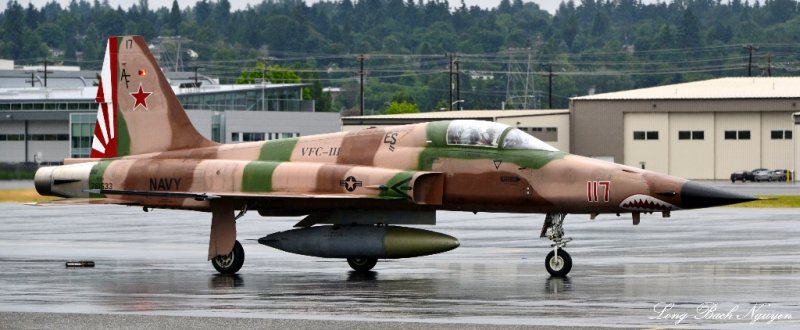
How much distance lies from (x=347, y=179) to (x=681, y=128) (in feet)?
199

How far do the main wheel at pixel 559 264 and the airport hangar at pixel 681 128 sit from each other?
58.4 m

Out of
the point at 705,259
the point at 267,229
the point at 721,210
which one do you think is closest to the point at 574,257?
the point at 705,259

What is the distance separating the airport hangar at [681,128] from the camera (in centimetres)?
7681

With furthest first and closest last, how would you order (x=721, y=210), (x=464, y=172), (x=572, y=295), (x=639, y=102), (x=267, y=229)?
(x=639, y=102)
(x=721, y=210)
(x=267, y=229)
(x=464, y=172)
(x=572, y=295)

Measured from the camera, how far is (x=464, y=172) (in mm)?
19359

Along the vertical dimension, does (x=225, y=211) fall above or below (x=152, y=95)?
below

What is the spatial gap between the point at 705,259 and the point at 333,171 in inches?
243

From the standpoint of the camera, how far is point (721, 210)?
40250mm

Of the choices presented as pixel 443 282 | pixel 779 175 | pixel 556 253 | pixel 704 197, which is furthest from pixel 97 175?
pixel 779 175

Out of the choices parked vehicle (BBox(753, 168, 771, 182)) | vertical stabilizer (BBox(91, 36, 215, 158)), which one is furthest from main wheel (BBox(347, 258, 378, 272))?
parked vehicle (BBox(753, 168, 771, 182))

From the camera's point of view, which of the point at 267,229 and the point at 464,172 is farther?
the point at 267,229

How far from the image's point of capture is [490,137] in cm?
1939

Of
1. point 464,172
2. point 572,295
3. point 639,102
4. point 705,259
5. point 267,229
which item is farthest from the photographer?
point 639,102

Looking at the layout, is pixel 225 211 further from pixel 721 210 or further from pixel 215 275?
pixel 721 210
